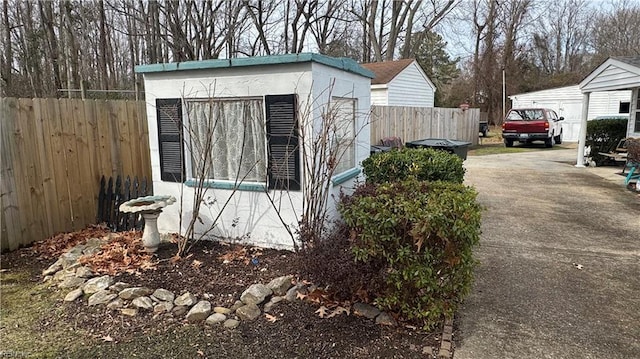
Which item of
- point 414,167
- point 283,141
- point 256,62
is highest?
point 256,62

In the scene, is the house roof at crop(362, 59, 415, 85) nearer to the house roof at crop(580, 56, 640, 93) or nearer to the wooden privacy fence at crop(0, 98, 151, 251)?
the house roof at crop(580, 56, 640, 93)

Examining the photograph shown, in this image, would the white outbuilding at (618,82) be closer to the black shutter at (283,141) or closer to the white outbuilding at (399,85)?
the white outbuilding at (399,85)

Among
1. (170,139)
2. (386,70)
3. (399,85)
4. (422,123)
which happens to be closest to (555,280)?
(170,139)

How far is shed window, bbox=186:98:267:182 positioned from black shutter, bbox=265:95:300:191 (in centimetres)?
14

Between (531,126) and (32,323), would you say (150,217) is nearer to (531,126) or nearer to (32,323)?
(32,323)

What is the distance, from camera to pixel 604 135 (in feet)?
38.7

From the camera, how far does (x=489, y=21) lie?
29.3 metres

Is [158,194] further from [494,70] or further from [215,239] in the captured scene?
[494,70]

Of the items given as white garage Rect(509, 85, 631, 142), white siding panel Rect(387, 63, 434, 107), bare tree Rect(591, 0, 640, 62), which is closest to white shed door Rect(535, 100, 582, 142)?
white garage Rect(509, 85, 631, 142)

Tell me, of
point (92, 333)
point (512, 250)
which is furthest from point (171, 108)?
point (512, 250)

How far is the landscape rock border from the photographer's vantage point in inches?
121

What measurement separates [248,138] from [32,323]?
2516 mm

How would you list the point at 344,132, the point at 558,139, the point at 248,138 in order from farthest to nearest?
the point at 558,139, the point at 344,132, the point at 248,138

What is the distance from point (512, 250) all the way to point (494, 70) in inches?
1129
